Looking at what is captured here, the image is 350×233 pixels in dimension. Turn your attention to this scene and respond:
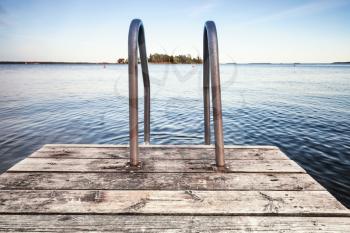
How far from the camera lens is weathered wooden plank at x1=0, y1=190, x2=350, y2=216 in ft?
6.01

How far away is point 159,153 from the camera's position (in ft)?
9.90

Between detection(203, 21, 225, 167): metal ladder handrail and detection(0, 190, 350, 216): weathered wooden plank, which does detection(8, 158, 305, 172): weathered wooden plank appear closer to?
detection(203, 21, 225, 167): metal ladder handrail

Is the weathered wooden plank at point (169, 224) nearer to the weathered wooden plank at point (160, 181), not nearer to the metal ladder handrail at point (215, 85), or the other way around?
the weathered wooden plank at point (160, 181)

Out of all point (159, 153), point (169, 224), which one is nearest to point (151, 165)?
point (159, 153)

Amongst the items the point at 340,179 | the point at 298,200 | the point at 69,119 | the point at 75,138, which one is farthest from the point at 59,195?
the point at 69,119

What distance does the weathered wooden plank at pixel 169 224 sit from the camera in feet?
5.36

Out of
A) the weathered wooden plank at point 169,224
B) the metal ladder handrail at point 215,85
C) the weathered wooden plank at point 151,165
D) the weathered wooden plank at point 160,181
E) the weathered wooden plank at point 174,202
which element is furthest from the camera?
the weathered wooden plank at point 151,165

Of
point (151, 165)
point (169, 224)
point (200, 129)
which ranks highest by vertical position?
point (151, 165)

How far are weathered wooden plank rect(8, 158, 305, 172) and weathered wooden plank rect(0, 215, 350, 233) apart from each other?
2.63ft

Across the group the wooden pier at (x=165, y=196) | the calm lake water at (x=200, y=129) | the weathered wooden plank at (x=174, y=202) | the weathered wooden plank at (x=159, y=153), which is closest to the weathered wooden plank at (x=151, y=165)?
the wooden pier at (x=165, y=196)

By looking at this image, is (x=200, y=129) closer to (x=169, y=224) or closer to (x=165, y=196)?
(x=165, y=196)

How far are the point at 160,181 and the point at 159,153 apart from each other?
0.73 m

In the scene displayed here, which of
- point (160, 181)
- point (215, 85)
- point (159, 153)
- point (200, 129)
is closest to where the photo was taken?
point (160, 181)

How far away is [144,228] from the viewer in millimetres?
1646
